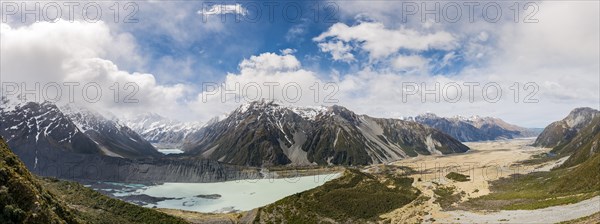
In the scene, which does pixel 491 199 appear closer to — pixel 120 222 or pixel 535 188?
pixel 535 188

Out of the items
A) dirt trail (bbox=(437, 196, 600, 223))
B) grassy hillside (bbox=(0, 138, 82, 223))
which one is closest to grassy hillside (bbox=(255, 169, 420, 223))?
dirt trail (bbox=(437, 196, 600, 223))

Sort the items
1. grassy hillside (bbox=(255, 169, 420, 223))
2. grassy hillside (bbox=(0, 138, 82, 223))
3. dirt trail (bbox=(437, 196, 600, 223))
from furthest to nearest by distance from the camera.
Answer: grassy hillside (bbox=(255, 169, 420, 223)) → dirt trail (bbox=(437, 196, 600, 223)) → grassy hillside (bbox=(0, 138, 82, 223))

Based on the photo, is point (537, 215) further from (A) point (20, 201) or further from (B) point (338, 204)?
(A) point (20, 201)

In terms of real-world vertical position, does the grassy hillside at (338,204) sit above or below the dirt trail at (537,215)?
below

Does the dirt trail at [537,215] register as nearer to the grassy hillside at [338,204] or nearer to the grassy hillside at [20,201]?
the grassy hillside at [338,204]

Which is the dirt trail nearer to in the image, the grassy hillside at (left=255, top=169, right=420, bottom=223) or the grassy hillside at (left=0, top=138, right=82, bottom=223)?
the grassy hillside at (left=255, top=169, right=420, bottom=223)

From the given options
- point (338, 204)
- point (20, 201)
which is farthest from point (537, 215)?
point (20, 201)

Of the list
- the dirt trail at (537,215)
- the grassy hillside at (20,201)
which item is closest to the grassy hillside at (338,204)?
the dirt trail at (537,215)

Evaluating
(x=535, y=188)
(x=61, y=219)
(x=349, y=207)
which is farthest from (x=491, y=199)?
(x=61, y=219)
